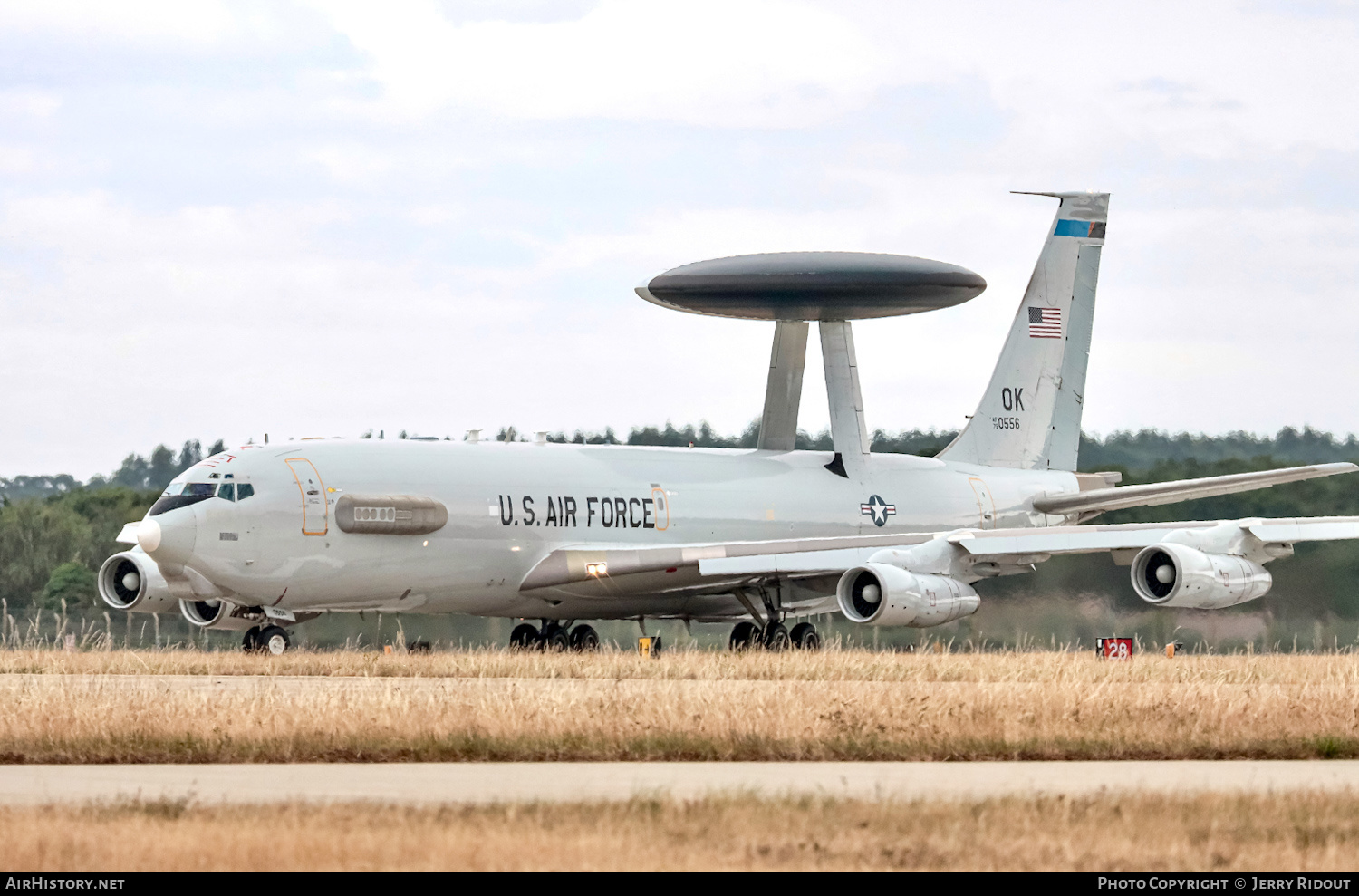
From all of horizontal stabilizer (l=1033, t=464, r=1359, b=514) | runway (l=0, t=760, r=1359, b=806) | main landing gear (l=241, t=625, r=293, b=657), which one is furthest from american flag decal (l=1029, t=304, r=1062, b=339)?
runway (l=0, t=760, r=1359, b=806)

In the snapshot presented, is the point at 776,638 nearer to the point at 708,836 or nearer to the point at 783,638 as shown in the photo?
the point at 783,638

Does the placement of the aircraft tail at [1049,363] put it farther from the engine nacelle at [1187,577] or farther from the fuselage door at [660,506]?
the engine nacelle at [1187,577]

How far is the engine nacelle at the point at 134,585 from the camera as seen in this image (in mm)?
33062

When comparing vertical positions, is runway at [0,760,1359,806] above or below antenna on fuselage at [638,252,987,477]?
below

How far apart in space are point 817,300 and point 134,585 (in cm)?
1321

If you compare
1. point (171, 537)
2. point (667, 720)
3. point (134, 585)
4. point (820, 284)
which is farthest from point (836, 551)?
point (667, 720)

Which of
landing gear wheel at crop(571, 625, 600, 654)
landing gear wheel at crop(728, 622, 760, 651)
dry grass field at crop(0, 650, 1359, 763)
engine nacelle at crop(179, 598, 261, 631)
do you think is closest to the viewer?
dry grass field at crop(0, 650, 1359, 763)

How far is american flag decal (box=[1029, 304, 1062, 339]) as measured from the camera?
43.2m

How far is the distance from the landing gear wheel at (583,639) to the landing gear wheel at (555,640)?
7.4 inches

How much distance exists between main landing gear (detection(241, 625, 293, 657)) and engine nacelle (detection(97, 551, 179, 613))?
11.6ft

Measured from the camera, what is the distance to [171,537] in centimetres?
2839

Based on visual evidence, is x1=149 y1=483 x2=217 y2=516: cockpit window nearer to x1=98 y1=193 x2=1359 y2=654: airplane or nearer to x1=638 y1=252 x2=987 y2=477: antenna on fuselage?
x1=98 y1=193 x2=1359 y2=654: airplane

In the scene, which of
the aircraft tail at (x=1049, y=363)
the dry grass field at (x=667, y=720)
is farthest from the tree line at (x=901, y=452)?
the dry grass field at (x=667, y=720)
